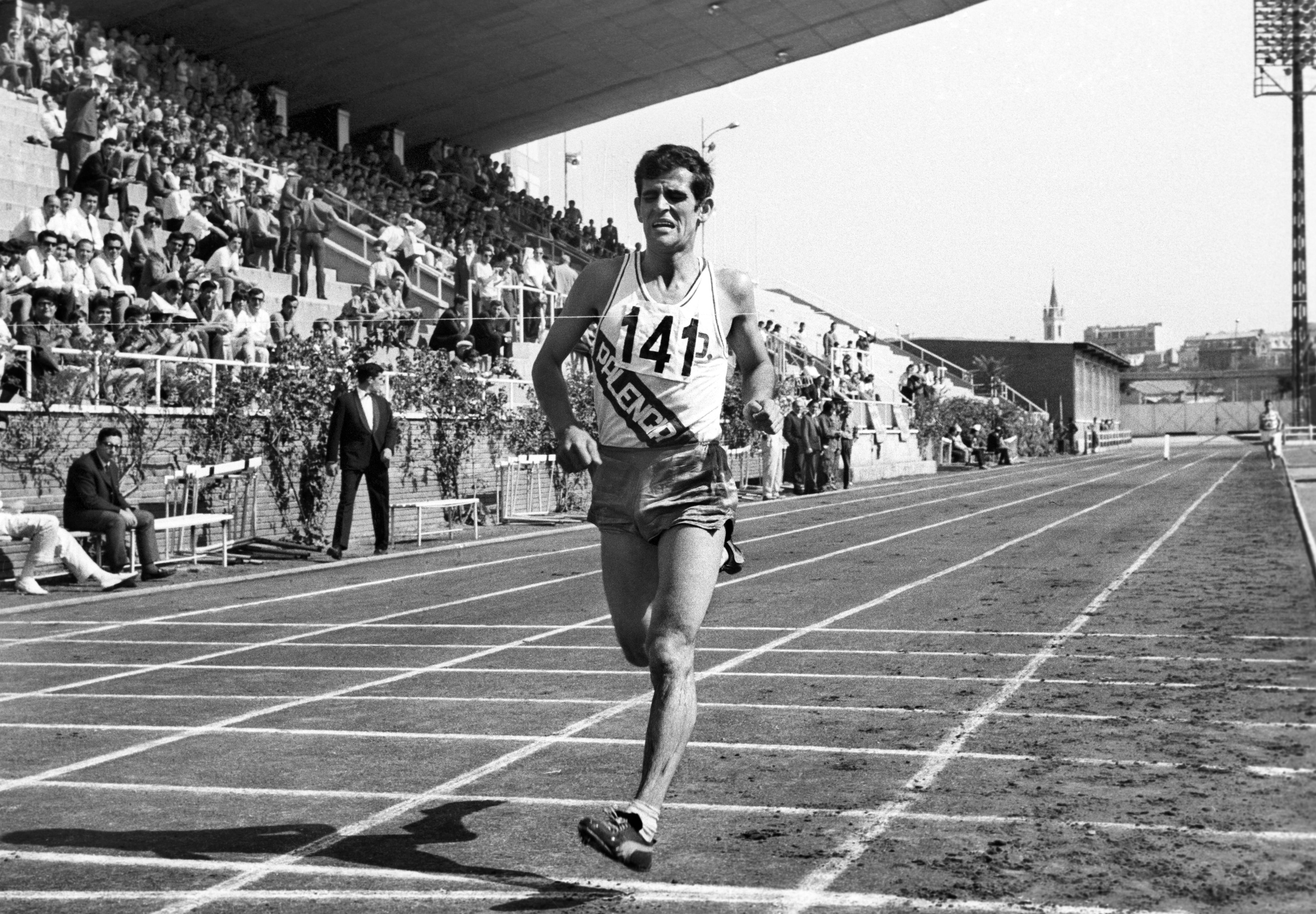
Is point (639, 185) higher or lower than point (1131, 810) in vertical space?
higher

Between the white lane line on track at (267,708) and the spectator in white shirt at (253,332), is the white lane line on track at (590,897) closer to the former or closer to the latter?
the white lane line on track at (267,708)

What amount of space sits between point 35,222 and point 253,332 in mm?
2761

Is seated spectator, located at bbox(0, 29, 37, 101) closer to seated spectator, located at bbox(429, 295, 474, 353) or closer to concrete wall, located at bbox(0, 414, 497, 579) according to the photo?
seated spectator, located at bbox(429, 295, 474, 353)

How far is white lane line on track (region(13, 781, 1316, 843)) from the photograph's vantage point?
512cm

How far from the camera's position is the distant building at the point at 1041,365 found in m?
102

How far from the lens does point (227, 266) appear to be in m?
21.5

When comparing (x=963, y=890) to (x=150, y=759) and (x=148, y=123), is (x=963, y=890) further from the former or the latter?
(x=148, y=123)

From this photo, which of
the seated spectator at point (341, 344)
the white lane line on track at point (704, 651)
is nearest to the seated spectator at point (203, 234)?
the seated spectator at point (341, 344)

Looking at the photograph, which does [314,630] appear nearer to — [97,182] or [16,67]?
[97,182]

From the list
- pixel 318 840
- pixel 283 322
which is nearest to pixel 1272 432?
pixel 283 322

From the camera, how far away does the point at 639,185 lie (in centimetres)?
539

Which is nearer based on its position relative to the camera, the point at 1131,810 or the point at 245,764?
the point at 1131,810

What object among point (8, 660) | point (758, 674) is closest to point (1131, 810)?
point (758, 674)

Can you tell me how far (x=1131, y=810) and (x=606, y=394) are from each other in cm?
230
